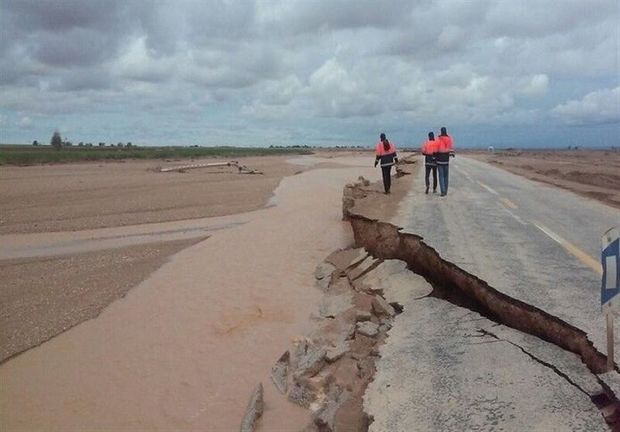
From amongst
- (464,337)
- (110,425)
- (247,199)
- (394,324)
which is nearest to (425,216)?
(394,324)

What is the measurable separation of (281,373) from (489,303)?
2.53 m

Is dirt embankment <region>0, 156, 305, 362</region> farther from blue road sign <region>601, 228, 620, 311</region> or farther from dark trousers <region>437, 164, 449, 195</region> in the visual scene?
dark trousers <region>437, 164, 449, 195</region>

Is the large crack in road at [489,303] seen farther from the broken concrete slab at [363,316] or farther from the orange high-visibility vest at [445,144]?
the orange high-visibility vest at [445,144]

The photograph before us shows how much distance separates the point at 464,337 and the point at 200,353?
3.60 metres

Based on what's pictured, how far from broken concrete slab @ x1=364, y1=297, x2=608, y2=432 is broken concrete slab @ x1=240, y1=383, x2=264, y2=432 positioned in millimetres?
1320

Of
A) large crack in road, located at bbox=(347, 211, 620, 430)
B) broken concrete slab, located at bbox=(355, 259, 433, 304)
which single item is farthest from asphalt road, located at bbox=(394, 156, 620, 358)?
Result: broken concrete slab, located at bbox=(355, 259, 433, 304)

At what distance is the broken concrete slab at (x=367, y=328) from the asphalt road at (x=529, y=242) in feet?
4.80

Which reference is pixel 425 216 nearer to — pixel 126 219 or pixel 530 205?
pixel 530 205

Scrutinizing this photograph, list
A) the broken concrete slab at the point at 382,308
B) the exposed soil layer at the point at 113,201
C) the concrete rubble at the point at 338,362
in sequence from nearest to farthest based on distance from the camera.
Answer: the concrete rubble at the point at 338,362, the broken concrete slab at the point at 382,308, the exposed soil layer at the point at 113,201

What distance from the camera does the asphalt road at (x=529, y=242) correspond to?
19.7 ft

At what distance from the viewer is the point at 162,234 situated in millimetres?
16469

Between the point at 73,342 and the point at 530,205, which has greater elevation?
the point at 530,205

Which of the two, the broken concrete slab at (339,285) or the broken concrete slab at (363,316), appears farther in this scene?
the broken concrete slab at (339,285)

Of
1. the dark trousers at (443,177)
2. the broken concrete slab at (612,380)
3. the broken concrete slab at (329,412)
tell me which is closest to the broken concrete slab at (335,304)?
the broken concrete slab at (329,412)
